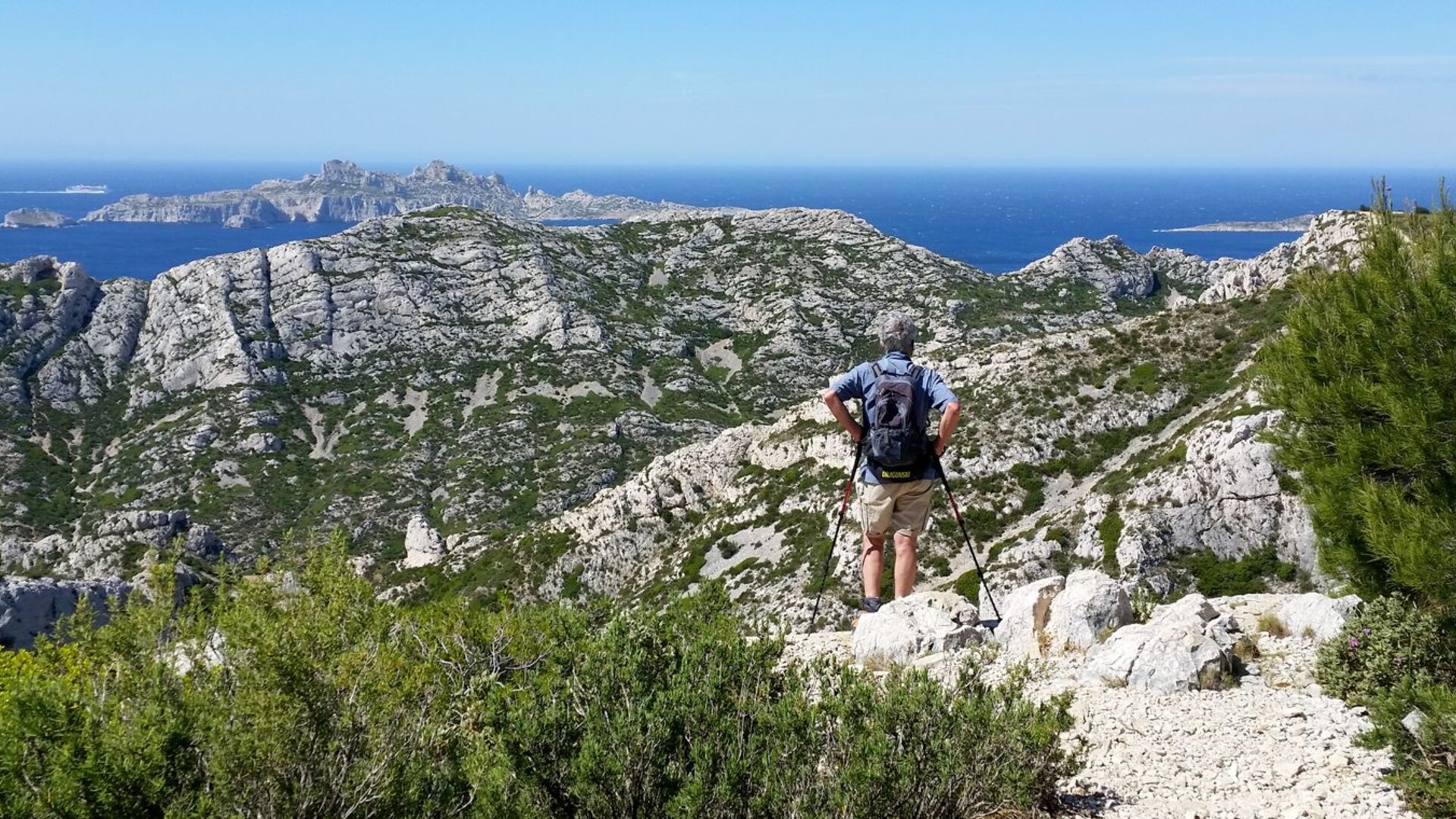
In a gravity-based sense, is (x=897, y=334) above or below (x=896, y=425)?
above

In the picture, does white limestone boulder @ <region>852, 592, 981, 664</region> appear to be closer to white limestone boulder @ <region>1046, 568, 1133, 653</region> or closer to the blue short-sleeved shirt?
white limestone boulder @ <region>1046, 568, 1133, 653</region>

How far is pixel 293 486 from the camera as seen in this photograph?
3620 inches

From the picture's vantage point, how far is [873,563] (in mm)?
10422

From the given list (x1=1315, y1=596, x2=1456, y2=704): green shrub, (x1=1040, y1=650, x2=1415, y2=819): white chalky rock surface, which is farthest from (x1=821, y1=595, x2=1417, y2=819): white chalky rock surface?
(x1=1315, y1=596, x2=1456, y2=704): green shrub

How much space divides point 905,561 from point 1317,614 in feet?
16.6

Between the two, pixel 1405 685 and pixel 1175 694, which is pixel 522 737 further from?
pixel 1405 685

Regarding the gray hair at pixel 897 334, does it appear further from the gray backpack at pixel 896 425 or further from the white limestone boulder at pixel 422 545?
the white limestone boulder at pixel 422 545

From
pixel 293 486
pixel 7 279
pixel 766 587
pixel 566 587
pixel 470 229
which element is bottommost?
pixel 293 486

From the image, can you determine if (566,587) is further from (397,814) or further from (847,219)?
(847,219)

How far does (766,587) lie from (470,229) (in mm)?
121483

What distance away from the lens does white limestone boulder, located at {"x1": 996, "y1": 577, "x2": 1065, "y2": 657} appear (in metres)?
10.4

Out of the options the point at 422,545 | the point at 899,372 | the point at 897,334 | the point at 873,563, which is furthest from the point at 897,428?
the point at 422,545

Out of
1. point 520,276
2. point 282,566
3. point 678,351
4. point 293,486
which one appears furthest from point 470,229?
point 282,566

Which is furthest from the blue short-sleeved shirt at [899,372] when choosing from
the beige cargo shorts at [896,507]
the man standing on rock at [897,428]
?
the beige cargo shorts at [896,507]
